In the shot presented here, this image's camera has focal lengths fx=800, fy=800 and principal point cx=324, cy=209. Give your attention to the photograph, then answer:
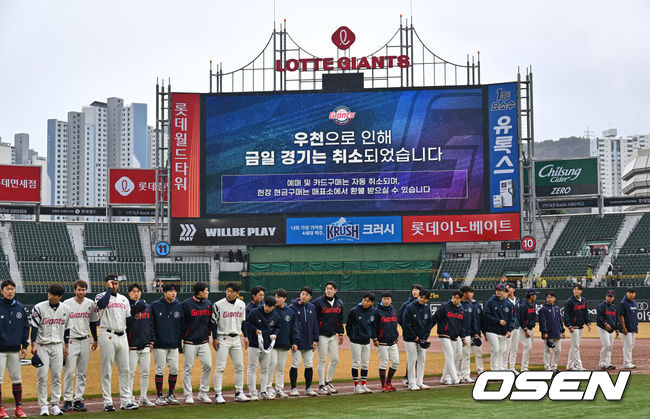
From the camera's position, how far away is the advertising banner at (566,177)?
48406 millimetres

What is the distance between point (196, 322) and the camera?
46.5 ft

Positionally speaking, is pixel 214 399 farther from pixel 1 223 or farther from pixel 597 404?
pixel 1 223

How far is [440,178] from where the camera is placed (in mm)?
41750

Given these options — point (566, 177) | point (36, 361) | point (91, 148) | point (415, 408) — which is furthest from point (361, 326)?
point (91, 148)

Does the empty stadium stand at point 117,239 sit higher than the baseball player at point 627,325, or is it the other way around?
the empty stadium stand at point 117,239

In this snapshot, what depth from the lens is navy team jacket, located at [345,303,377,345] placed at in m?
15.4

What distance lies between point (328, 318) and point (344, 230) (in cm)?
2710

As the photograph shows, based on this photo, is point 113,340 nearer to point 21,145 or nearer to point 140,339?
point 140,339

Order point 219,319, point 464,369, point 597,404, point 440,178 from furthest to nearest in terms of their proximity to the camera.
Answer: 1. point 440,178
2. point 464,369
3. point 219,319
4. point 597,404

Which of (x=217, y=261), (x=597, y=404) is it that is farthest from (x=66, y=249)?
(x=597, y=404)

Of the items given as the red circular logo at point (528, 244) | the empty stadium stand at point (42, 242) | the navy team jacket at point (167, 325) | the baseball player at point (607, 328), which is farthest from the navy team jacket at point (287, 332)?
the empty stadium stand at point (42, 242)

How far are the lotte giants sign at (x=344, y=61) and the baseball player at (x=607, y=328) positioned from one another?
27.6 meters

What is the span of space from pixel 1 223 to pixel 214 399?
39.9 metres

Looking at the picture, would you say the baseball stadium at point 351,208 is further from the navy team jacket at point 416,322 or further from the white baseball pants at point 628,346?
the navy team jacket at point 416,322
